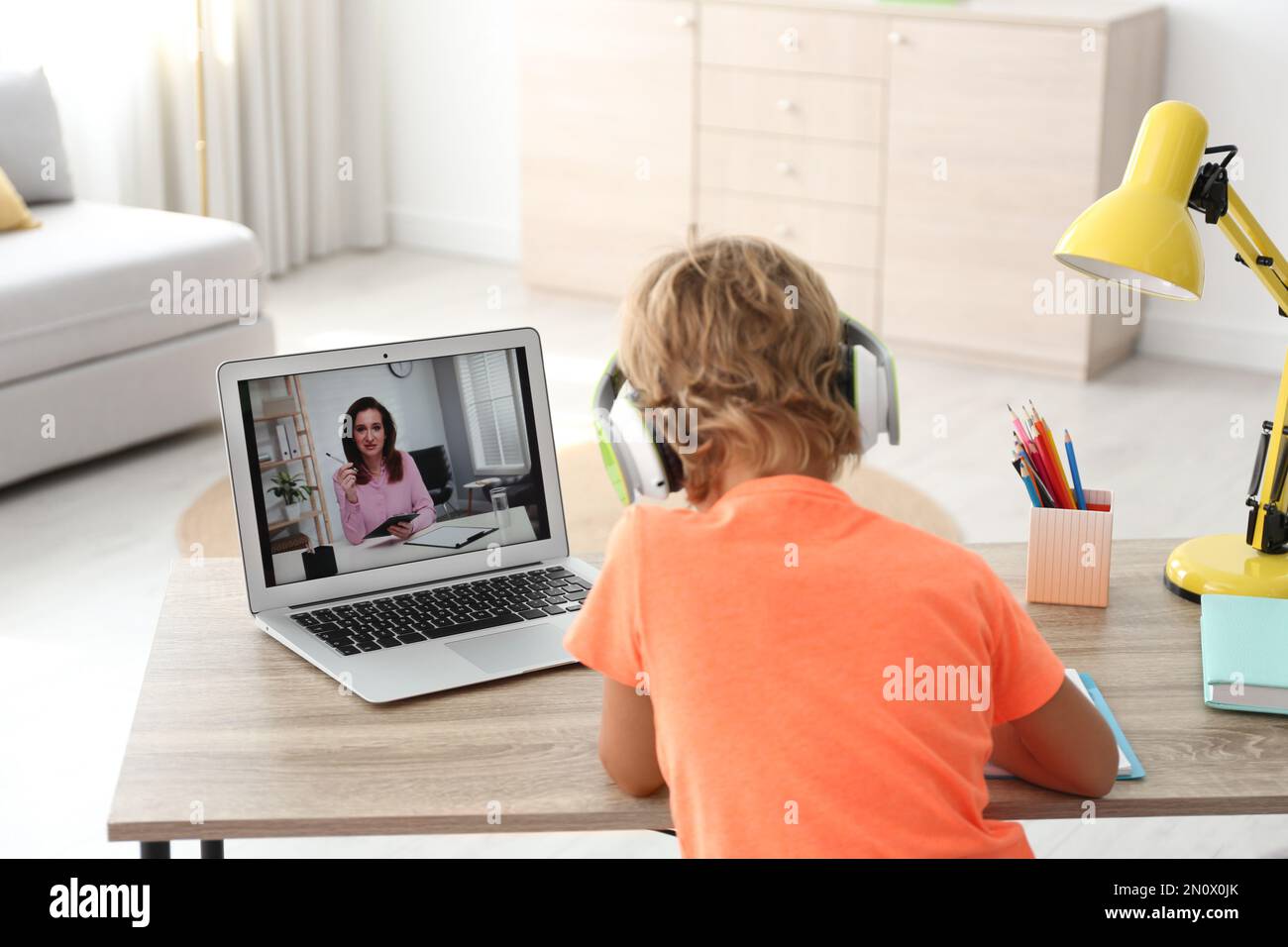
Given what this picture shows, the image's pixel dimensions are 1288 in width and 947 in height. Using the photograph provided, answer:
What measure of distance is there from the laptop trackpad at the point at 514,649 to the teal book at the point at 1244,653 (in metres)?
0.59

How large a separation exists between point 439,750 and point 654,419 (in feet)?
1.10

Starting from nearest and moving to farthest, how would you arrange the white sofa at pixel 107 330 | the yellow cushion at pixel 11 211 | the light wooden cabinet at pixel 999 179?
the white sofa at pixel 107 330
the yellow cushion at pixel 11 211
the light wooden cabinet at pixel 999 179

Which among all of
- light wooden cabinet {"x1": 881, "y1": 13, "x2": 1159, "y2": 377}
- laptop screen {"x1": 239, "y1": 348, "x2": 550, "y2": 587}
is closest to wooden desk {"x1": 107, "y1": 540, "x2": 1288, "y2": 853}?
laptop screen {"x1": 239, "y1": 348, "x2": 550, "y2": 587}

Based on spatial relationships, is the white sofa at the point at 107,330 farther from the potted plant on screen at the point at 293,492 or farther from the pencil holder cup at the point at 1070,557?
the pencil holder cup at the point at 1070,557

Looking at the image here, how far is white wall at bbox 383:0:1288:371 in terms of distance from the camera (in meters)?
4.06

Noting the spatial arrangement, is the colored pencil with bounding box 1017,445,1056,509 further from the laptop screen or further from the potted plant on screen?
the potted plant on screen

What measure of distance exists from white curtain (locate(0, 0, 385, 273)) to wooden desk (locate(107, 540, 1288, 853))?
3.52m

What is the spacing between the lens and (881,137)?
165 inches

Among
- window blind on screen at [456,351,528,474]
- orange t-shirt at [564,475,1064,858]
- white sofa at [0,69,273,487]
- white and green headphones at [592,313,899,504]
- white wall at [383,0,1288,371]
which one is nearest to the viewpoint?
orange t-shirt at [564,475,1064,858]

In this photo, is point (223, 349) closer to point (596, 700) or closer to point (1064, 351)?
point (1064, 351)

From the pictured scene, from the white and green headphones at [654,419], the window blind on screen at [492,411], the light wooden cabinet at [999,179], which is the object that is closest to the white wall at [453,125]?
the light wooden cabinet at [999,179]

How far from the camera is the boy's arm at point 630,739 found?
1189 millimetres
